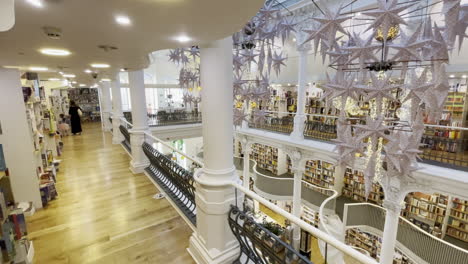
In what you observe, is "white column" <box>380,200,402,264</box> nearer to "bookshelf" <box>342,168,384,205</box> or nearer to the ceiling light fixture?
"bookshelf" <box>342,168,384,205</box>

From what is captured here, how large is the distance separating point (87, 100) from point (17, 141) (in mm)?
15304

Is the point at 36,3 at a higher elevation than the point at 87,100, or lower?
higher

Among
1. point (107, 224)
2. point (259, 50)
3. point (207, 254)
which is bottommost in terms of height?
point (107, 224)

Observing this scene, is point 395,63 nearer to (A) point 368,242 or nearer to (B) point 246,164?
(B) point 246,164

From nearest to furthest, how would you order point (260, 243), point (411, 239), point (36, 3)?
point (36, 3) < point (260, 243) < point (411, 239)

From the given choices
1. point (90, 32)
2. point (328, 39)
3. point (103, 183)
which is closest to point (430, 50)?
point (328, 39)

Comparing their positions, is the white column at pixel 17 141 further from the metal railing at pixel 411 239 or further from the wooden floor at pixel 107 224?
the metal railing at pixel 411 239

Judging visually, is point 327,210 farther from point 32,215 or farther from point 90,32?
point 90,32

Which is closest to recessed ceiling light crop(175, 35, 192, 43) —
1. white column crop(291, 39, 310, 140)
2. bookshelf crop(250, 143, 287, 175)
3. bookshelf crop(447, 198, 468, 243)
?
white column crop(291, 39, 310, 140)

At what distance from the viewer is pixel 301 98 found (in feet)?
23.9

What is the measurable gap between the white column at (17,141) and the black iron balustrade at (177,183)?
164 centimetres

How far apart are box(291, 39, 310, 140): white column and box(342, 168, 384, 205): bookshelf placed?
124 inches

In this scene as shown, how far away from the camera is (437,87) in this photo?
247 centimetres

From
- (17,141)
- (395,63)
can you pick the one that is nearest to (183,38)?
(395,63)
